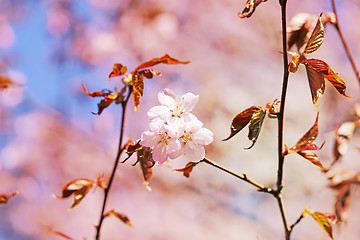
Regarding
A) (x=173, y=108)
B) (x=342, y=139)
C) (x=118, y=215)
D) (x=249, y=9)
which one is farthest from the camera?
(x=342, y=139)

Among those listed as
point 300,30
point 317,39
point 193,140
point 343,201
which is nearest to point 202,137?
point 193,140

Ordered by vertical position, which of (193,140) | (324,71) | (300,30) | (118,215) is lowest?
(118,215)

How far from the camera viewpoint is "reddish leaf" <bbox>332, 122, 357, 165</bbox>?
0.93 metres

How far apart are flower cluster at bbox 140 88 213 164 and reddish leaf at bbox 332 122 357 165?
1.37ft

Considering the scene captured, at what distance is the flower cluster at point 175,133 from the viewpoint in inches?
25.7

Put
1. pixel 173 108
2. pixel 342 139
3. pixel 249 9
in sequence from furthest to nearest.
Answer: pixel 342 139 → pixel 173 108 → pixel 249 9

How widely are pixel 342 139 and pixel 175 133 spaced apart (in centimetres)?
52

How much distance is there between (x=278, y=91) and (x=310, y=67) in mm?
2912

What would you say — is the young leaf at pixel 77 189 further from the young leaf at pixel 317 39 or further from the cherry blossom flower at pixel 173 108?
the young leaf at pixel 317 39

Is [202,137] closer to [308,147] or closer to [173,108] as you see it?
[173,108]

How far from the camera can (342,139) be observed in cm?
95

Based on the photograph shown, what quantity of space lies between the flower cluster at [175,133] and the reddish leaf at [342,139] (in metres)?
0.42

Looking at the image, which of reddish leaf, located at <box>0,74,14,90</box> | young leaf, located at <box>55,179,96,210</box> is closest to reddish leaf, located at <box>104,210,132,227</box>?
young leaf, located at <box>55,179,96,210</box>

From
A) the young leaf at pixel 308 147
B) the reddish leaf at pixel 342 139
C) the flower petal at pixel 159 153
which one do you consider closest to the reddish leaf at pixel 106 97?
the flower petal at pixel 159 153
